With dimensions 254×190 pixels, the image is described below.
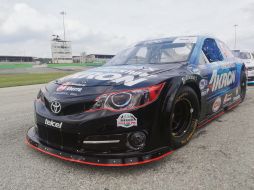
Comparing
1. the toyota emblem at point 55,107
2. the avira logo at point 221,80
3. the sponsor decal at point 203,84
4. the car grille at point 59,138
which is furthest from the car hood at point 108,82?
the avira logo at point 221,80

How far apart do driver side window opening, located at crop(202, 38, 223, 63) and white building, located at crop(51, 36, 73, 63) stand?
7546 cm

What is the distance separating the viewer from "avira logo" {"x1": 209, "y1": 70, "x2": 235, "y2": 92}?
379 cm

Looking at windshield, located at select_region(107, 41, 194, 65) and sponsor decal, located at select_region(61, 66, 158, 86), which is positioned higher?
windshield, located at select_region(107, 41, 194, 65)

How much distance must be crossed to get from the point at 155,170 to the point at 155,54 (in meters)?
1.90

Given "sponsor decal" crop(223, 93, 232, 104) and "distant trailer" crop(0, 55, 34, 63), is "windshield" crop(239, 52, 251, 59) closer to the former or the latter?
"sponsor decal" crop(223, 93, 232, 104)

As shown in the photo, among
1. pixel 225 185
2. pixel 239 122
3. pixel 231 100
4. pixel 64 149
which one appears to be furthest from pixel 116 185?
pixel 231 100

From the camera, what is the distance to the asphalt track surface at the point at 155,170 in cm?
232

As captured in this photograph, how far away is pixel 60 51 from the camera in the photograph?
77.5m

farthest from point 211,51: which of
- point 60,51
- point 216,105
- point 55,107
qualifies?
point 60,51

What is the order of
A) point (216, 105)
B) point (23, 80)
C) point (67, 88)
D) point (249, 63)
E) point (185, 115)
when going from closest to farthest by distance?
1. point (67, 88)
2. point (185, 115)
3. point (216, 105)
4. point (249, 63)
5. point (23, 80)

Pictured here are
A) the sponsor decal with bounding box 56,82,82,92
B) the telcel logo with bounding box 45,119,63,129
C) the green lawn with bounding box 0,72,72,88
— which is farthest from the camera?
the green lawn with bounding box 0,72,72,88

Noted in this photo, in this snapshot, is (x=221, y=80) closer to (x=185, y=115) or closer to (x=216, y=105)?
(x=216, y=105)

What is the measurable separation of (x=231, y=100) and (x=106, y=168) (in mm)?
3123

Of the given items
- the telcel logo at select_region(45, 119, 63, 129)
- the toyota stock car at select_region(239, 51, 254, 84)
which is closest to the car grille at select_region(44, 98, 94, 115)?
the telcel logo at select_region(45, 119, 63, 129)
